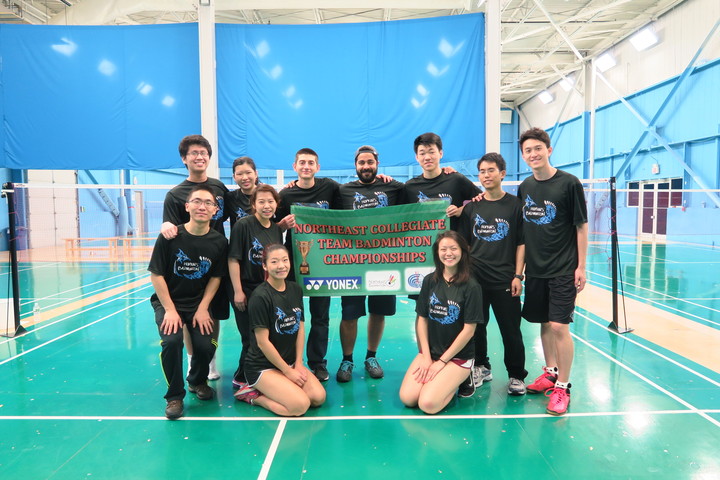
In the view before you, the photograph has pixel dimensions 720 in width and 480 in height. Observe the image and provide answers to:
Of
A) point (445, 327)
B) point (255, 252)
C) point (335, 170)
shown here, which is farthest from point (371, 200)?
point (335, 170)

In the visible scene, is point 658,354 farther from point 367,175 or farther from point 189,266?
point 189,266

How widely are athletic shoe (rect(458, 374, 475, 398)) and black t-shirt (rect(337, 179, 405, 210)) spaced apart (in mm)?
1893

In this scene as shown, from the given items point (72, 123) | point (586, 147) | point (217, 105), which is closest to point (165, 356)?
point (217, 105)

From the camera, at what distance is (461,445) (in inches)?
130

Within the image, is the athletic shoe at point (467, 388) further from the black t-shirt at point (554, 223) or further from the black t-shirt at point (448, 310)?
the black t-shirt at point (554, 223)

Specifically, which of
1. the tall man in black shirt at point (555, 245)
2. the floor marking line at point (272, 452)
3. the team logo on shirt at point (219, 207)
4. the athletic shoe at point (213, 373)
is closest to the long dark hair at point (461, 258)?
the tall man in black shirt at point (555, 245)

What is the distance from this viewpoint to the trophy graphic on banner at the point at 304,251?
177 inches

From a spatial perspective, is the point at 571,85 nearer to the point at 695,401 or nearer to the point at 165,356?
the point at 695,401

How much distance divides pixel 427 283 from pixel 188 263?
217 centimetres

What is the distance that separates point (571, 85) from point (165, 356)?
28.3 metres

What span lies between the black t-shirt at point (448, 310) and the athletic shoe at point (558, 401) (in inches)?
30.1

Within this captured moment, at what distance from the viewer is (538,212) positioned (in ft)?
12.9

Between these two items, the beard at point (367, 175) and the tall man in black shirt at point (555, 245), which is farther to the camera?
the beard at point (367, 175)

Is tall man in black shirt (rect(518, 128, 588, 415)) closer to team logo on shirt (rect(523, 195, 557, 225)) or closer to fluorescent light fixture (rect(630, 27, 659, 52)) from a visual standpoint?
team logo on shirt (rect(523, 195, 557, 225))
